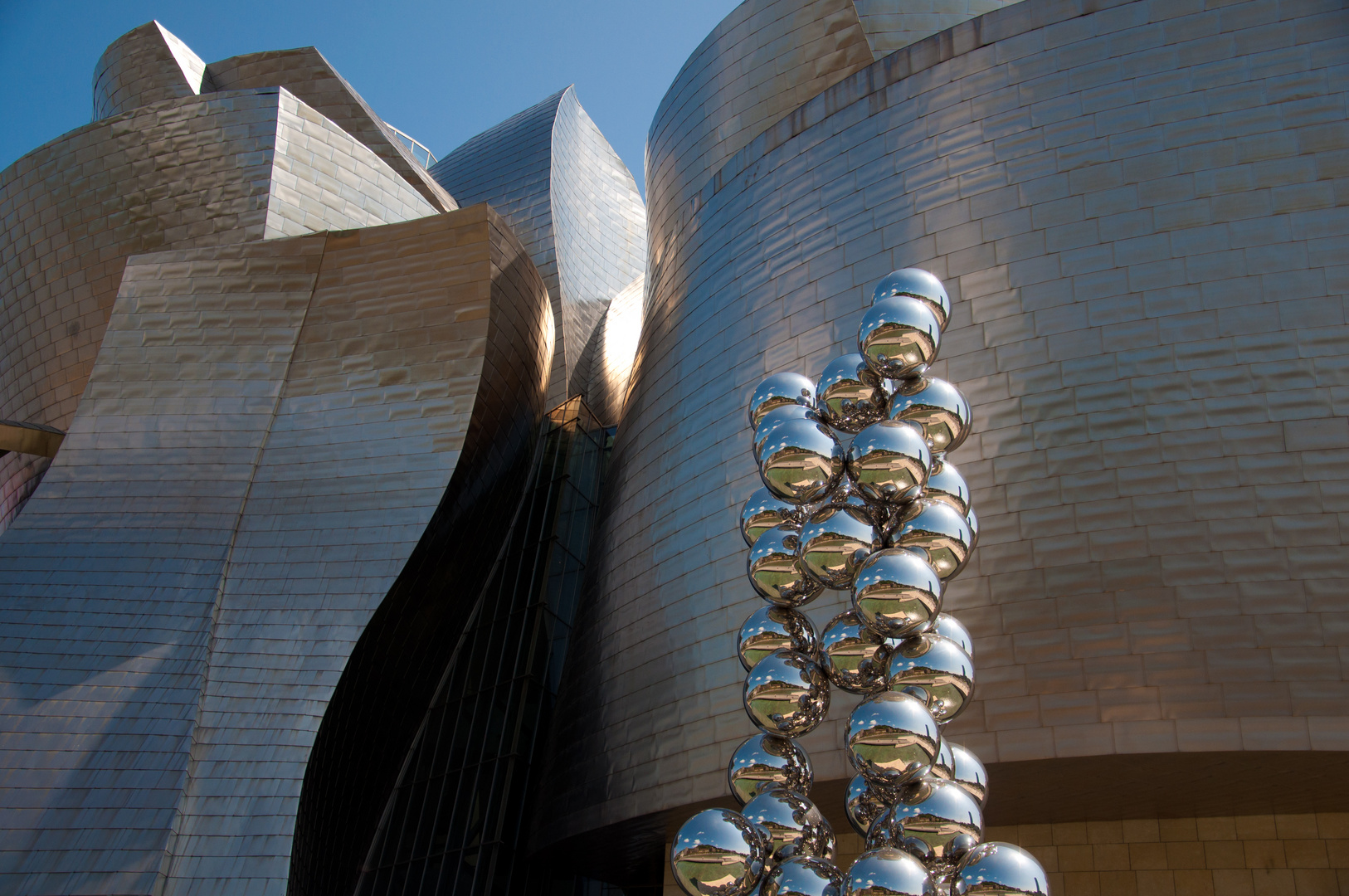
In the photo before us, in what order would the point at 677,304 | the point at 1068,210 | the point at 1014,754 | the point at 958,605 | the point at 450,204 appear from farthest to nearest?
the point at 450,204
the point at 677,304
the point at 1068,210
the point at 958,605
the point at 1014,754

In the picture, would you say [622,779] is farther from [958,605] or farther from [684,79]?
[684,79]

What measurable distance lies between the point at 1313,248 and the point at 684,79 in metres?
8.69

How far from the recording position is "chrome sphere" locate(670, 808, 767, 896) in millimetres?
3951

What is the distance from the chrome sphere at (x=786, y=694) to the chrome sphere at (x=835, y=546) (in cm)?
35

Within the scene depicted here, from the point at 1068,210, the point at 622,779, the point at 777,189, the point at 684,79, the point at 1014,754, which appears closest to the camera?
the point at 1014,754

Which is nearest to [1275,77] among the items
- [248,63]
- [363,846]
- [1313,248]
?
[1313,248]

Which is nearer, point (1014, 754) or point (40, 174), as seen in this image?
point (1014, 754)

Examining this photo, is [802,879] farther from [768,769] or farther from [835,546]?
[835,546]

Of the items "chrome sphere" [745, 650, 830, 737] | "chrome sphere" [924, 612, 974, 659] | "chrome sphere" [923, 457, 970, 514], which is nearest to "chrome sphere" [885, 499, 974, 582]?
"chrome sphere" [923, 457, 970, 514]

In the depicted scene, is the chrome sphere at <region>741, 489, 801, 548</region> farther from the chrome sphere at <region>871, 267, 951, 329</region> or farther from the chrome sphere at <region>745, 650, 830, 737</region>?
the chrome sphere at <region>871, 267, 951, 329</region>

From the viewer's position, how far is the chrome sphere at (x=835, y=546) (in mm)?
4352

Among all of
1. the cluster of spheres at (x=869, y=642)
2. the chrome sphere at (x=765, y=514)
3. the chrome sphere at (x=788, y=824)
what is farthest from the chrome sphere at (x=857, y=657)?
the chrome sphere at (x=765, y=514)

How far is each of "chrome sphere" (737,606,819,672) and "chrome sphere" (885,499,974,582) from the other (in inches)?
21.8

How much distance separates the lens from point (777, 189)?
39.0ft
